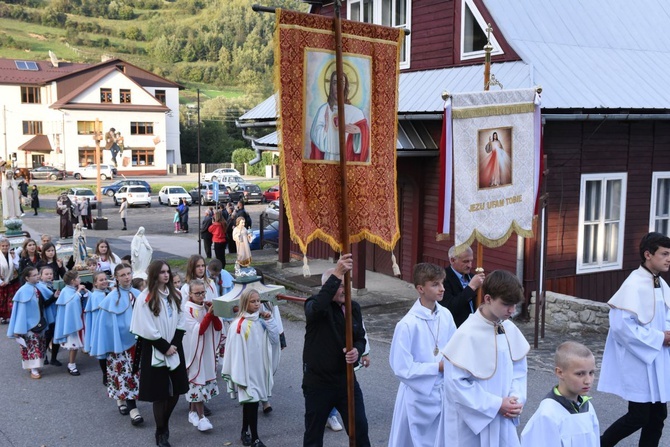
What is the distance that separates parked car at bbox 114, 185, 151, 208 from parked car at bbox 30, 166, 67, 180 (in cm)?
2052

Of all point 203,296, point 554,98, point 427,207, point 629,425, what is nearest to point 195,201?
point 427,207

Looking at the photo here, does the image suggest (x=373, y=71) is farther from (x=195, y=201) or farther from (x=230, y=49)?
(x=230, y=49)

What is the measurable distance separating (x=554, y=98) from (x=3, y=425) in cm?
972

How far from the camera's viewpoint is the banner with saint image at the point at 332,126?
5.37 metres

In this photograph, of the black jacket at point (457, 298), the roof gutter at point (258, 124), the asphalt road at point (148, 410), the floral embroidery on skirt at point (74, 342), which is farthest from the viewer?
the roof gutter at point (258, 124)

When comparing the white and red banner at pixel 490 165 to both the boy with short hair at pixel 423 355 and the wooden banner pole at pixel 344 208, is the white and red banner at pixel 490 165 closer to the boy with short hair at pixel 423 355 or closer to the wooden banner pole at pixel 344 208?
the boy with short hair at pixel 423 355

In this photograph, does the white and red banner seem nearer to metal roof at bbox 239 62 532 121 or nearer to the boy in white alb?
the boy in white alb

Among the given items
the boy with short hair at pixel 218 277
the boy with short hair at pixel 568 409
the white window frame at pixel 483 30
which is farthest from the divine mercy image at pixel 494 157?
the white window frame at pixel 483 30

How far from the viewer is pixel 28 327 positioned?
9.86 m

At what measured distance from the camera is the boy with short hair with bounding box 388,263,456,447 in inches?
212

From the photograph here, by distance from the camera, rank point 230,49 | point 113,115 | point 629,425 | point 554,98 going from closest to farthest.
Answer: point 629,425
point 554,98
point 113,115
point 230,49

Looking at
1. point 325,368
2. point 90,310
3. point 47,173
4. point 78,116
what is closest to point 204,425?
point 325,368

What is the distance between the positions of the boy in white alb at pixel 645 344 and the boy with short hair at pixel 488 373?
6.13ft

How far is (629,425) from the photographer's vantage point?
6.16 metres
